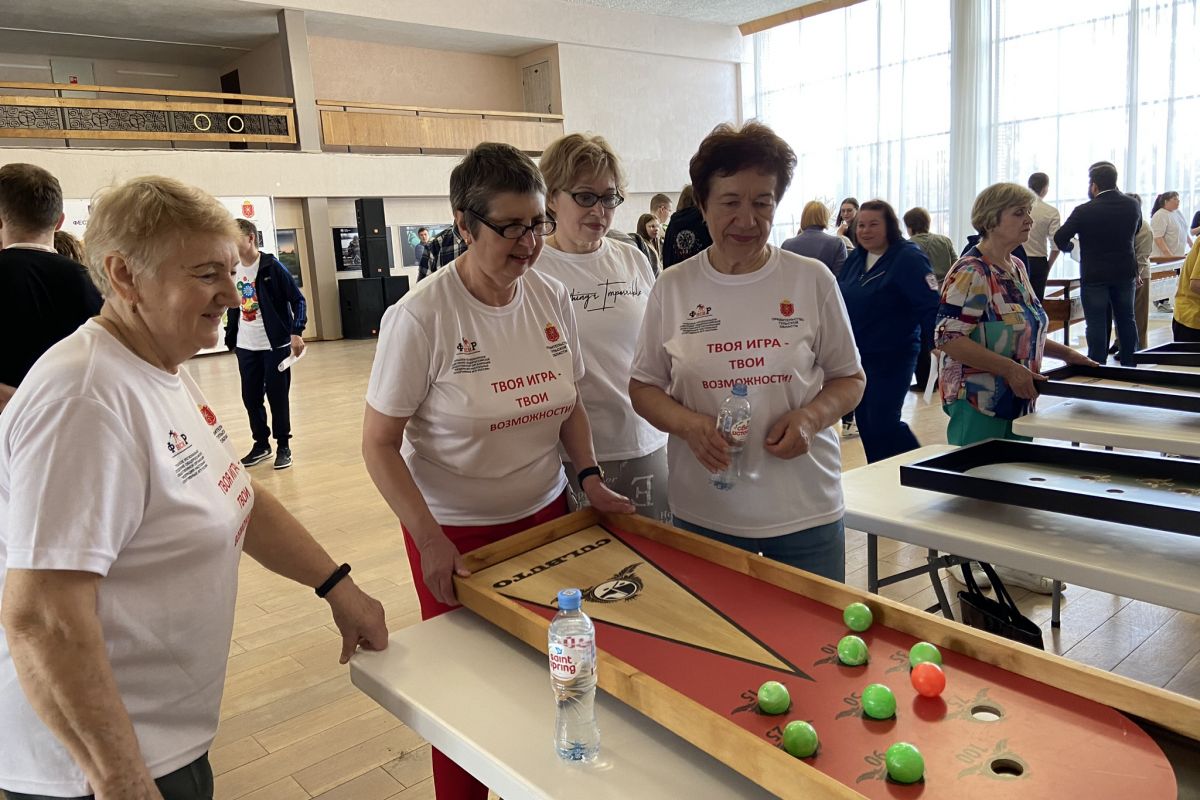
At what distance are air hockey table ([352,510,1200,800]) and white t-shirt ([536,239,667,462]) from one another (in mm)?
623

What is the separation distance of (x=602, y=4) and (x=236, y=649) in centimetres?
1480

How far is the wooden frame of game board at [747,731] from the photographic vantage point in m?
0.99

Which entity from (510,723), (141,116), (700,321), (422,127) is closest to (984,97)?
(422,127)

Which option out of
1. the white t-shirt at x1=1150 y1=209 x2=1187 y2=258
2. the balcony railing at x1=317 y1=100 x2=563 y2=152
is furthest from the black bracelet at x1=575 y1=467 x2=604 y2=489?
the balcony railing at x1=317 y1=100 x2=563 y2=152

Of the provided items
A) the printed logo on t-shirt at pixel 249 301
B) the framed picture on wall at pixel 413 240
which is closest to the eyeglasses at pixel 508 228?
the printed logo on t-shirt at pixel 249 301

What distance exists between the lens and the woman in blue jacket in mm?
3787

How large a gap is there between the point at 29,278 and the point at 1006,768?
3204 millimetres

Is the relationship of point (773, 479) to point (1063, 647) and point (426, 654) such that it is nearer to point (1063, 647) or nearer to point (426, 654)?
point (426, 654)

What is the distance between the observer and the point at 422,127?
1411cm

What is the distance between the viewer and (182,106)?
39.1 ft

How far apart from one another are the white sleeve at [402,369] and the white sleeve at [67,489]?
1.97ft

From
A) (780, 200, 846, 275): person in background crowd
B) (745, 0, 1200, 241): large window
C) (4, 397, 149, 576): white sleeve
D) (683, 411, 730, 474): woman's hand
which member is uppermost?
(745, 0, 1200, 241): large window

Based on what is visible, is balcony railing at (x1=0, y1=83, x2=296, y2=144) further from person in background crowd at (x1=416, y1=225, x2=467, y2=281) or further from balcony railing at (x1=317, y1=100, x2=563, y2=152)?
person in background crowd at (x1=416, y1=225, x2=467, y2=281)

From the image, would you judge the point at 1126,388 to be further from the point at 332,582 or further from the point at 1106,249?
the point at 1106,249
